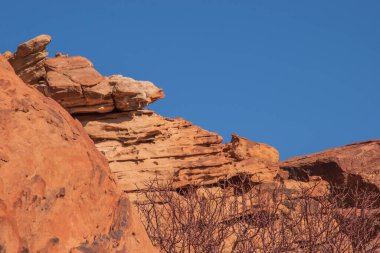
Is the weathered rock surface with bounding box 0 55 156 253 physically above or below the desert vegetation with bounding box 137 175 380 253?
below

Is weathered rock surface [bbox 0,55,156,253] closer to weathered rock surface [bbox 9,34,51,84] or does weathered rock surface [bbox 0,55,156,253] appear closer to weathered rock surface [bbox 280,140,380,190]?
weathered rock surface [bbox 9,34,51,84]

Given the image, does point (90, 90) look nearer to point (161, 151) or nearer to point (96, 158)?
point (161, 151)

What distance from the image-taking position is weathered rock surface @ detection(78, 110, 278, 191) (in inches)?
681

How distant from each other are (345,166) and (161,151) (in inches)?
249

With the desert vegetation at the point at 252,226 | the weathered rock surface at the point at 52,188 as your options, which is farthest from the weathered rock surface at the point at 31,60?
the weathered rock surface at the point at 52,188

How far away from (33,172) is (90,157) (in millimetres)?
512

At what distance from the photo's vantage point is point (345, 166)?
839 inches

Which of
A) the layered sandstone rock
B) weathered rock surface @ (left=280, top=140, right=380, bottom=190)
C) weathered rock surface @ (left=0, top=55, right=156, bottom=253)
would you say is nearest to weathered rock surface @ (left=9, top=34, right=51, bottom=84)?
the layered sandstone rock

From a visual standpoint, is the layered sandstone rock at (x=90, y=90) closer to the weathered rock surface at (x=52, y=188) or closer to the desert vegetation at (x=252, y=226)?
the desert vegetation at (x=252, y=226)

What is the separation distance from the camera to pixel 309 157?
2272 centimetres

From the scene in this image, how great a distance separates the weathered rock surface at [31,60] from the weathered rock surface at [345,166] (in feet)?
25.1

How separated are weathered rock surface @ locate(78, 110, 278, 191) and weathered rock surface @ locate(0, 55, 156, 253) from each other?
41.4 ft

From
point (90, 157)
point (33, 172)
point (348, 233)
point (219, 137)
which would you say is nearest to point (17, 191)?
point (33, 172)

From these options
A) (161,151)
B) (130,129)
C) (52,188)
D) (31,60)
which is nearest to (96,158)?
(52,188)
